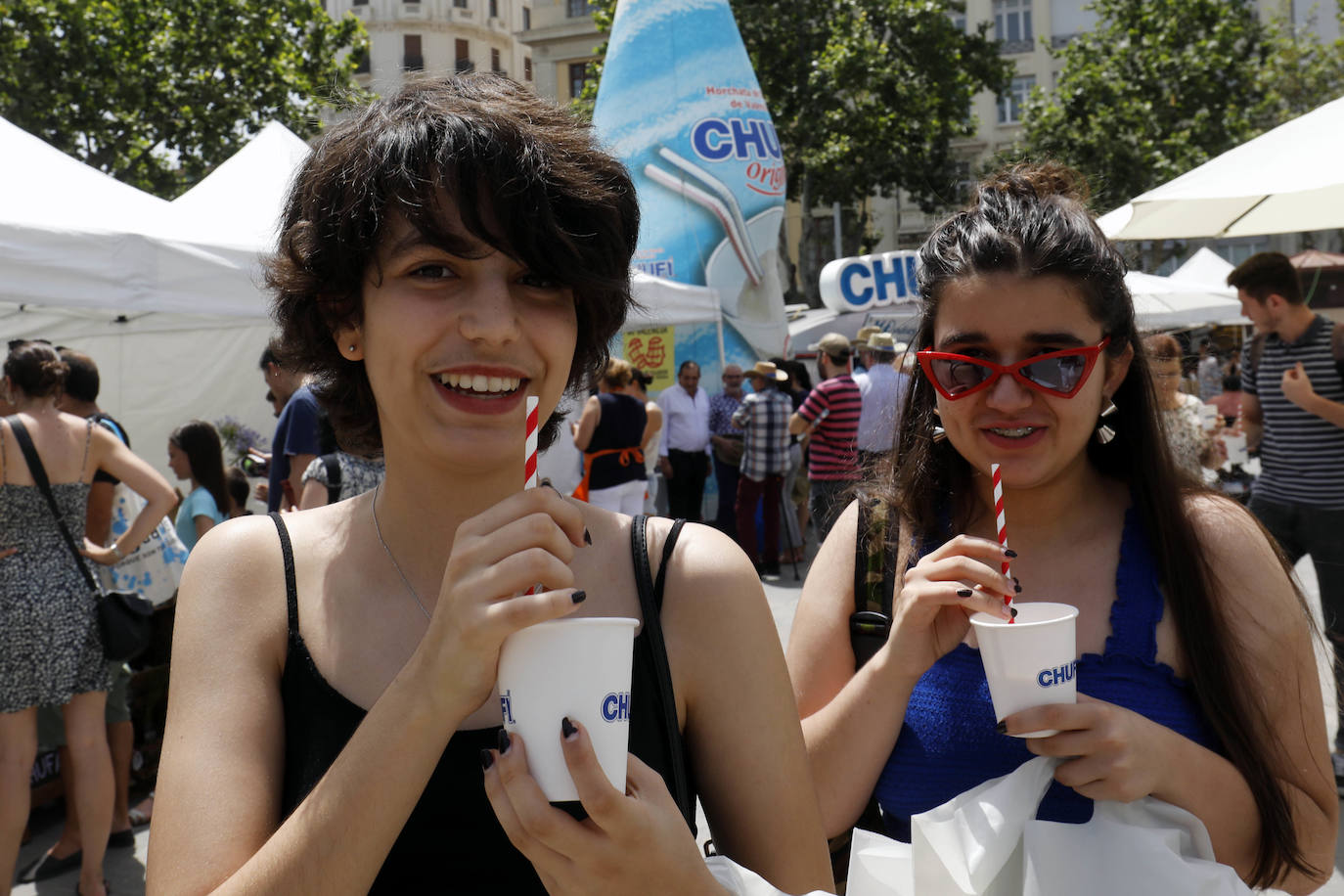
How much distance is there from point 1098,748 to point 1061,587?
0.43 metres

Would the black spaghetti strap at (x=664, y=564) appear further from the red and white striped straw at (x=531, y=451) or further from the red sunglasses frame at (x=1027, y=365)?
the red sunglasses frame at (x=1027, y=365)

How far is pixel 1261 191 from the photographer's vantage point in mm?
4234

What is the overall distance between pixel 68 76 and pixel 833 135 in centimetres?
1783

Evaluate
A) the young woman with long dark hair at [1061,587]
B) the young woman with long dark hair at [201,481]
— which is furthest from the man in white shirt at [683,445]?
the young woman with long dark hair at [1061,587]

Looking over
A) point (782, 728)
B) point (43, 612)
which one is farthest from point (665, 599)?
point (43, 612)

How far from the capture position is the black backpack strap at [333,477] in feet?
14.6

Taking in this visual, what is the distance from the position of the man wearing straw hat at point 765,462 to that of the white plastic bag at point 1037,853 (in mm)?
8374

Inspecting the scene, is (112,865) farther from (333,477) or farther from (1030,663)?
(1030,663)

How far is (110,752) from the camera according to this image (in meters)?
4.82

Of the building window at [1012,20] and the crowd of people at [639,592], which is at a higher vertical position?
the building window at [1012,20]

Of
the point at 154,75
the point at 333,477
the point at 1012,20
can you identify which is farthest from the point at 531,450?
the point at 1012,20

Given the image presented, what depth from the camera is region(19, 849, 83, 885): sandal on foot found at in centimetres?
439

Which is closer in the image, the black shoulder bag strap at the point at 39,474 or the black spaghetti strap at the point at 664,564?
the black spaghetti strap at the point at 664,564

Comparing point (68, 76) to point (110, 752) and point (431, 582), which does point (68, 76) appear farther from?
point (431, 582)
